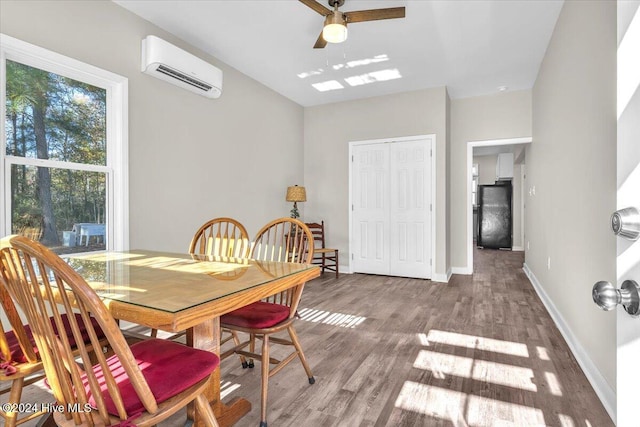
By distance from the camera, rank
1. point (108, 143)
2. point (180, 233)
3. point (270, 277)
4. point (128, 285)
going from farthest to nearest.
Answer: point (180, 233)
point (108, 143)
point (270, 277)
point (128, 285)

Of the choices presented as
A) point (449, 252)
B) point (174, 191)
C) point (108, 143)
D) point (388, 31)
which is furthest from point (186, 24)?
point (449, 252)

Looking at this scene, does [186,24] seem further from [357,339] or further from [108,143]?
[357,339]

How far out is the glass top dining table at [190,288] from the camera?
3.39 ft

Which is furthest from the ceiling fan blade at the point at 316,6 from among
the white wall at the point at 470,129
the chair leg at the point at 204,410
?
the white wall at the point at 470,129

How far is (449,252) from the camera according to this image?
5211mm

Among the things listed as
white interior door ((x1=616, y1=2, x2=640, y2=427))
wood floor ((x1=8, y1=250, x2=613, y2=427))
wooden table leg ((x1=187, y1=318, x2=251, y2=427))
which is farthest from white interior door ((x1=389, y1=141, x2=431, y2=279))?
white interior door ((x1=616, y1=2, x2=640, y2=427))

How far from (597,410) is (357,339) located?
148 cm

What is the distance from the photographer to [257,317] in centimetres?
175

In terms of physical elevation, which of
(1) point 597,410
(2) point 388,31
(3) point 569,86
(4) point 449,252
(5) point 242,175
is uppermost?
(2) point 388,31

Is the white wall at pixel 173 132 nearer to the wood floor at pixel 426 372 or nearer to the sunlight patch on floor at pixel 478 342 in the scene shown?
the wood floor at pixel 426 372

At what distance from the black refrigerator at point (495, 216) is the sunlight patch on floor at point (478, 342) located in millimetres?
6887

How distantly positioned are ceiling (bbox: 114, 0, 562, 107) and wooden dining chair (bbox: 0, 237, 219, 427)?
2.81m

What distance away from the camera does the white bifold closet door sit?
4.96 metres

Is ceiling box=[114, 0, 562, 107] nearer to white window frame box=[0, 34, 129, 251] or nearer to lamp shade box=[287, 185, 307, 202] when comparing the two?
white window frame box=[0, 34, 129, 251]
